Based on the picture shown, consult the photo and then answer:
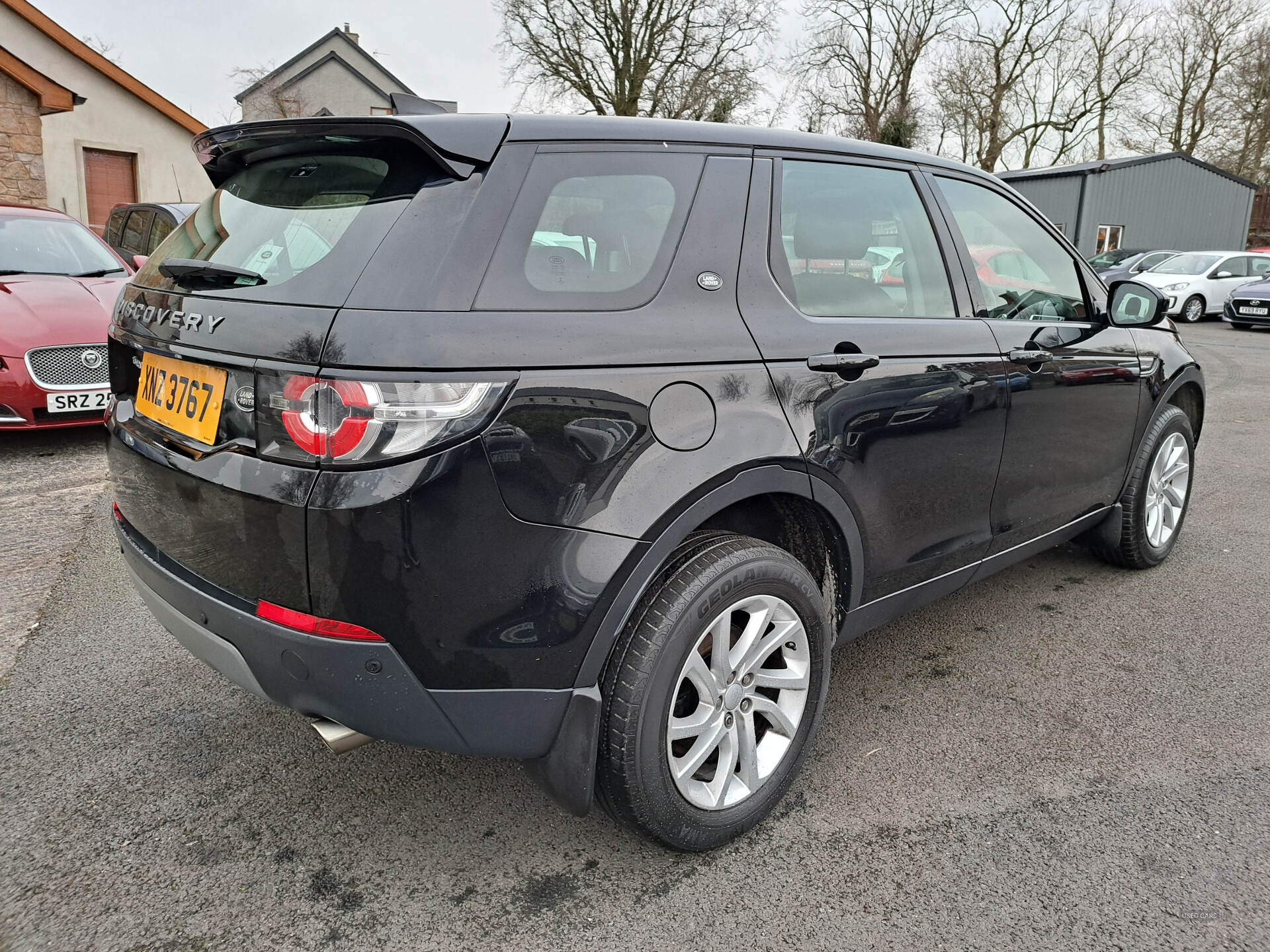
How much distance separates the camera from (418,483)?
171cm

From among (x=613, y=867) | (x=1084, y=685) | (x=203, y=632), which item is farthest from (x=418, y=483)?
(x=1084, y=685)

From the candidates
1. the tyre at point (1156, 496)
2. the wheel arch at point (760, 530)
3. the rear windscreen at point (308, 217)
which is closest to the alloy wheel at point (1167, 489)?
the tyre at point (1156, 496)

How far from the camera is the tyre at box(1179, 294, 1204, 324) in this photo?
1938 cm

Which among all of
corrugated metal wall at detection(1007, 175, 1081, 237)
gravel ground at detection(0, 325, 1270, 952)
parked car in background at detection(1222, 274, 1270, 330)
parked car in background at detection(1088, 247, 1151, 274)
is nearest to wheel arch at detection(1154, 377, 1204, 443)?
gravel ground at detection(0, 325, 1270, 952)

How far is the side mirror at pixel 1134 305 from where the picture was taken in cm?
358

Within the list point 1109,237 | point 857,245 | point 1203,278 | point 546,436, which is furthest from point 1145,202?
point 546,436

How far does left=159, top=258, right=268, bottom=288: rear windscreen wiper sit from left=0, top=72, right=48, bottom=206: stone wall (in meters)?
14.8

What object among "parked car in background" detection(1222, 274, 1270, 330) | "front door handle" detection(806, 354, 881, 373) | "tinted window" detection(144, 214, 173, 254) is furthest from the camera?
"parked car in background" detection(1222, 274, 1270, 330)

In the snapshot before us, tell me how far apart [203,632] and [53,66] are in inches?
827

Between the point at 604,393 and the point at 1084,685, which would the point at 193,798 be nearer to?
the point at 604,393

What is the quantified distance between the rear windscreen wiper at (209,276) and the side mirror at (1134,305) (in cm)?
311

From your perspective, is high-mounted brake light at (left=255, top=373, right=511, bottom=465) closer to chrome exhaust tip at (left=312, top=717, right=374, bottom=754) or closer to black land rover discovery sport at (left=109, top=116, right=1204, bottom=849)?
black land rover discovery sport at (left=109, top=116, right=1204, bottom=849)

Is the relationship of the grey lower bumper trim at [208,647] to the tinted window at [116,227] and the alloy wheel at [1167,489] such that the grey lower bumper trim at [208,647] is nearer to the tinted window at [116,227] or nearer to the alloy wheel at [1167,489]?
the alloy wheel at [1167,489]

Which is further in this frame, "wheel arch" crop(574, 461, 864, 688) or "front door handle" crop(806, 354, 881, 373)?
"front door handle" crop(806, 354, 881, 373)
